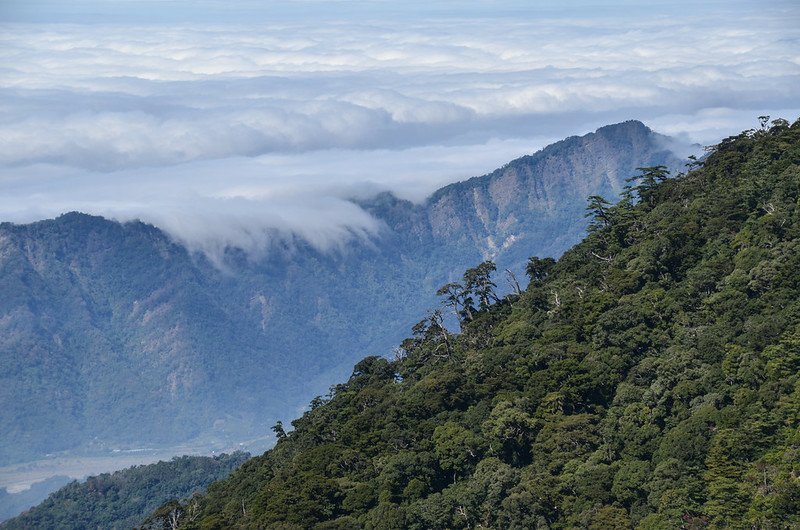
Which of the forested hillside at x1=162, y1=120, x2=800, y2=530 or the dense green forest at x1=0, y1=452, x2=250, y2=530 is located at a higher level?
the forested hillside at x1=162, y1=120, x2=800, y2=530

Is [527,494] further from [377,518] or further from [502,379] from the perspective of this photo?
[502,379]

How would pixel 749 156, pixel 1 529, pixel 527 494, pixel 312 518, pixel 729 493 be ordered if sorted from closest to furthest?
pixel 729 493
pixel 527 494
pixel 312 518
pixel 749 156
pixel 1 529

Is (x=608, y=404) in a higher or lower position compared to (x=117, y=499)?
higher

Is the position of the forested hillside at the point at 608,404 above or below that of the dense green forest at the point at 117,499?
above

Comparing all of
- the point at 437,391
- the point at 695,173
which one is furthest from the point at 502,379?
the point at 695,173

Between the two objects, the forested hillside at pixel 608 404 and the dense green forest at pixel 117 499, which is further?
the dense green forest at pixel 117 499
